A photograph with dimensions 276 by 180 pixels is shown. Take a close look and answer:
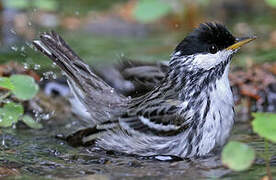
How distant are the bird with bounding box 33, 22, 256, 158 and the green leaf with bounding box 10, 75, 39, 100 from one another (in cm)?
86

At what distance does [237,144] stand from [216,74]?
3.94 feet

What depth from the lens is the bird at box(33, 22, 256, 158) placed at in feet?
16.7

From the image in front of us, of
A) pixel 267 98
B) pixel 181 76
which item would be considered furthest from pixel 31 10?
pixel 181 76

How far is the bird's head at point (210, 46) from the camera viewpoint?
5.05 m

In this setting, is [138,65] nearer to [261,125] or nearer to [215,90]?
[215,90]

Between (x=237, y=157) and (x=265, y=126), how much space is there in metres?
0.29

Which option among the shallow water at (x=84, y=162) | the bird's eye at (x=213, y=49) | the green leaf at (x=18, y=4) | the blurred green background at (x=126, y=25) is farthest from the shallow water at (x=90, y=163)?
the green leaf at (x=18, y=4)

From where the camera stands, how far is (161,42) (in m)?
9.39

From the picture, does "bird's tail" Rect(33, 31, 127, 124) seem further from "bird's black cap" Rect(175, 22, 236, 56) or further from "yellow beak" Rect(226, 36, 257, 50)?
"yellow beak" Rect(226, 36, 257, 50)

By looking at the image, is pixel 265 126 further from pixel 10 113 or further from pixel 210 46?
pixel 10 113

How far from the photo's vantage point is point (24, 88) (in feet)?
16.5

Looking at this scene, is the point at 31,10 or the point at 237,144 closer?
the point at 237,144

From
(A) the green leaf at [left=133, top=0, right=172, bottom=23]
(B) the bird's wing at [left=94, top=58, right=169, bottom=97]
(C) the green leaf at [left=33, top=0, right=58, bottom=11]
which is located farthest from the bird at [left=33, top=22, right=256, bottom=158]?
(C) the green leaf at [left=33, top=0, right=58, bottom=11]

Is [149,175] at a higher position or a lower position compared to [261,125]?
lower
